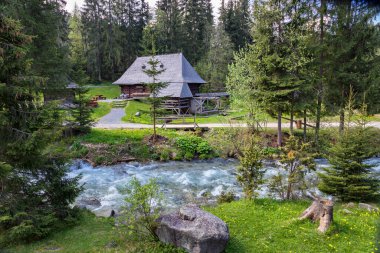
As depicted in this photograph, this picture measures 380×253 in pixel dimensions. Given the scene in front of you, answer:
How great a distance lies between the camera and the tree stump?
811 centimetres

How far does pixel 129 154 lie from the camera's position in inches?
789

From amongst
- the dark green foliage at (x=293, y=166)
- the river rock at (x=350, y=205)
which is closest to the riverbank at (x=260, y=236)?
the river rock at (x=350, y=205)

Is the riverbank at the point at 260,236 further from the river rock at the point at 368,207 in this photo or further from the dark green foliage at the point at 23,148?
the dark green foliage at the point at 23,148

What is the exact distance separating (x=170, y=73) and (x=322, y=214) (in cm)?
3043

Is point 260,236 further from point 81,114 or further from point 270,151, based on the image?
point 81,114

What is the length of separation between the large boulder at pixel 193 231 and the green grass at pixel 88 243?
35 cm

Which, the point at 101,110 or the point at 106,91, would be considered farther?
the point at 106,91

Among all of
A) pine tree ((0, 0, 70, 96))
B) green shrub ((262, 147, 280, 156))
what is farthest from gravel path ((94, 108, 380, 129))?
pine tree ((0, 0, 70, 96))

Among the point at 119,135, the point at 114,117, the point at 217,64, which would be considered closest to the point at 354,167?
the point at 119,135

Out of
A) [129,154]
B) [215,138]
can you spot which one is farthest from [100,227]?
[215,138]

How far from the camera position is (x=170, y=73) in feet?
120

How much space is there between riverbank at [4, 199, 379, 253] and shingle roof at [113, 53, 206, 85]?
26.8 m

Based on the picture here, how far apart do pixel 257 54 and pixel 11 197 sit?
642 inches

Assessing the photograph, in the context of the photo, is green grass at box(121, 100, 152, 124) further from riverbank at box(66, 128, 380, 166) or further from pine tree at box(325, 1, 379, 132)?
pine tree at box(325, 1, 379, 132)
